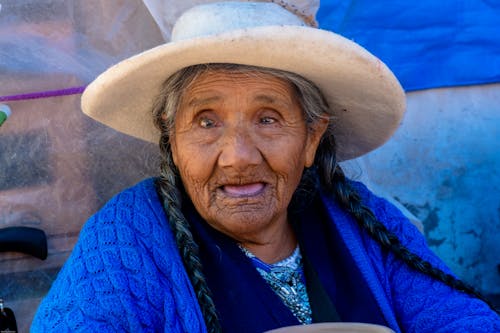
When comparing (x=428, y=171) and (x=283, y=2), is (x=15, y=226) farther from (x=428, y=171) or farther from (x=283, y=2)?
(x=428, y=171)

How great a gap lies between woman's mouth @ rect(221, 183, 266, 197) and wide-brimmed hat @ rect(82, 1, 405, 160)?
1.27ft

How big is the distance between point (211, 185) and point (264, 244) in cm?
35

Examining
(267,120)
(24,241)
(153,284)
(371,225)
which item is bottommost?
(24,241)

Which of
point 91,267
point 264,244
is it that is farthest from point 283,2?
point 91,267

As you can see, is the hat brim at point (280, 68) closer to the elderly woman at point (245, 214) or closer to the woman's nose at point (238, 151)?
the elderly woman at point (245, 214)

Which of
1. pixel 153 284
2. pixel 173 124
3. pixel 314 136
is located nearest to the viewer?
pixel 153 284

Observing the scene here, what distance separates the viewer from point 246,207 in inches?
89.1

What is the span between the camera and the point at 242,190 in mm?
2258

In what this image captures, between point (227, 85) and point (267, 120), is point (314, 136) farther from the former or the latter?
point (227, 85)

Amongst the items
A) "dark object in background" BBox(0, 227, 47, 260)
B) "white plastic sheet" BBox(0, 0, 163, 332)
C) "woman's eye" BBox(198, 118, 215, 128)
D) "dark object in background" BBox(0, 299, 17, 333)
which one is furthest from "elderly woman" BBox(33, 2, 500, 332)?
"dark object in background" BBox(0, 299, 17, 333)

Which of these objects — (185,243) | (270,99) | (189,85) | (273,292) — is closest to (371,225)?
(273,292)

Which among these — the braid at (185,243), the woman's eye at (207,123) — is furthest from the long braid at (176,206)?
the woman's eye at (207,123)

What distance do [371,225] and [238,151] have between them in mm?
656

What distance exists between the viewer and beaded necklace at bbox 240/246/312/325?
2.34 metres
